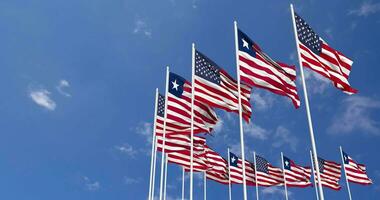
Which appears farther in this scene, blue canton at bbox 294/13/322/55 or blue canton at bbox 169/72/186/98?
blue canton at bbox 169/72/186/98

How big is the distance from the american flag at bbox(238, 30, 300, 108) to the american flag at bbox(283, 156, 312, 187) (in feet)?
64.3

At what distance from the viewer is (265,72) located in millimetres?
17562

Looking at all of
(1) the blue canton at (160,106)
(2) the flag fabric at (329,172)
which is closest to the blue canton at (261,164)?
(2) the flag fabric at (329,172)

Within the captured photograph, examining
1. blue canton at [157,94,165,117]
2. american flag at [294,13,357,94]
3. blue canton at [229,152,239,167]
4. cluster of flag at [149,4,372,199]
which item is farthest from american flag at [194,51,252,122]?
blue canton at [229,152,239,167]

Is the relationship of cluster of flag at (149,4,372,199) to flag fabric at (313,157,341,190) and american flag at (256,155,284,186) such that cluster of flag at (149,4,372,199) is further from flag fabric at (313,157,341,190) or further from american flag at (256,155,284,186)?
flag fabric at (313,157,341,190)

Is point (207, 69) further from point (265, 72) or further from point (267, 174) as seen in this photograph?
point (267, 174)

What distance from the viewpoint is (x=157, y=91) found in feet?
94.1

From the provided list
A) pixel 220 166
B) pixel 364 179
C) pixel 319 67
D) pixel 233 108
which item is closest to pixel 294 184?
pixel 364 179

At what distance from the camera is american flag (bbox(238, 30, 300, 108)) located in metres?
17.4

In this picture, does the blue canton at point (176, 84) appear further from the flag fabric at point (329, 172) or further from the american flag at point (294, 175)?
the flag fabric at point (329, 172)

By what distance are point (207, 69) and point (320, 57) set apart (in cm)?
570

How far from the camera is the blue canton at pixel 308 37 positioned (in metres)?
16.9

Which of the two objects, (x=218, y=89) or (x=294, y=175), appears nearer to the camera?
(x=218, y=89)

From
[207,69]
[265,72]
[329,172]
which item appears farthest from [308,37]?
[329,172]
